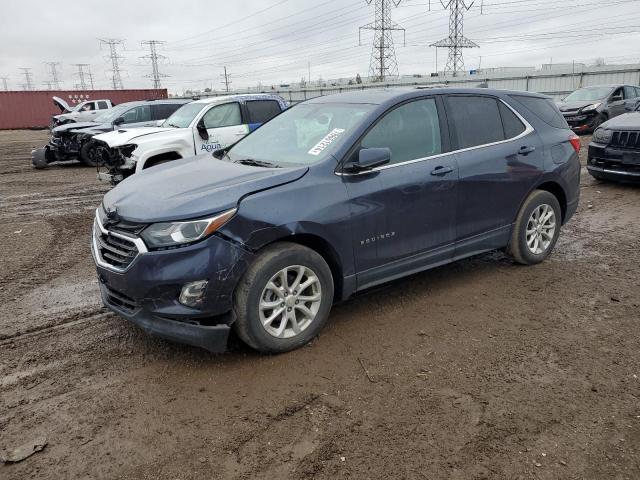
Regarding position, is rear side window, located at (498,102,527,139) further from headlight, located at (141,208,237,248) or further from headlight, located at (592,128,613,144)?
headlight, located at (592,128,613,144)

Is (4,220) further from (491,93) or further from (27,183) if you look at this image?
(491,93)

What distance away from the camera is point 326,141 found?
3.92m

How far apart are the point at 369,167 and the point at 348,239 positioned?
1.83 ft

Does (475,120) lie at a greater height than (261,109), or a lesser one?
lesser

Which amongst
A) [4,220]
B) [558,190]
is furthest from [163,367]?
[4,220]

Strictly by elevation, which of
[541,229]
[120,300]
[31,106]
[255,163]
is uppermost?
[31,106]

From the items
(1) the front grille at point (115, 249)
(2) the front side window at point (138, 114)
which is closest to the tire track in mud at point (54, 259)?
(1) the front grille at point (115, 249)

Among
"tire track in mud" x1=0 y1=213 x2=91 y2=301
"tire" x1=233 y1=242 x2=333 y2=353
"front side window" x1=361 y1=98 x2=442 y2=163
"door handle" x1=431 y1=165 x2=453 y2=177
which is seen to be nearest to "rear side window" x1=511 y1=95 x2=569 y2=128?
"front side window" x1=361 y1=98 x2=442 y2=163

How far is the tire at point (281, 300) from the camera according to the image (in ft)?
10.8

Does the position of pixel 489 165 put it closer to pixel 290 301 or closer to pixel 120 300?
pixel 290 301

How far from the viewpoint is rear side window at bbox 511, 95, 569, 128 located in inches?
203

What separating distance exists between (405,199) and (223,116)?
22.3 feet

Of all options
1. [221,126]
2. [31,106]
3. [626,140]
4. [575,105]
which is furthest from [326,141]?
[31,106]

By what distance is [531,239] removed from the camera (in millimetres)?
5156
